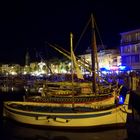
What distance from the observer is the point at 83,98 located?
31938mm

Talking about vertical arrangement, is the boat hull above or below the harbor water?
above

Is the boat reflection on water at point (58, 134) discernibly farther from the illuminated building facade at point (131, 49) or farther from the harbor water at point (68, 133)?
the illuminated building facade at point (131, 49)

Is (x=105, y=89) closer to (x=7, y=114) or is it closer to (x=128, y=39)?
(x=7, y=114)

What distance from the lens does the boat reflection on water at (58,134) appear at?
24516mm

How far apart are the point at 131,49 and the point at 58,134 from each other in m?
56.9

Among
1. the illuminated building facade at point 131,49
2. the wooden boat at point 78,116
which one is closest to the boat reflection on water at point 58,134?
the wooden boat at point 78,116

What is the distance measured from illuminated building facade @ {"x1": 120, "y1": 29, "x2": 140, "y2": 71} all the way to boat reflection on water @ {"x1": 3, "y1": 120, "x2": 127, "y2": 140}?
166 feet

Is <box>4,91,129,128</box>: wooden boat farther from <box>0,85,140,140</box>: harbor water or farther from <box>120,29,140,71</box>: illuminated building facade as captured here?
<box>120,29,140,71</box>: illuminated building facade

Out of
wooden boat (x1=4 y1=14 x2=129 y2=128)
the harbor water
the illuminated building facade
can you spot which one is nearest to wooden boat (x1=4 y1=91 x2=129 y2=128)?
wooden boat (x1=4 y1=14 x2=129 y2=128)

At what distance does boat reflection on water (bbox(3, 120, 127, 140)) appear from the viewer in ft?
80.4

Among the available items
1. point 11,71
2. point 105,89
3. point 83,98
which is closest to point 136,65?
point 105,89

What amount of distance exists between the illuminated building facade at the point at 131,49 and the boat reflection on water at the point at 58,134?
5069cm

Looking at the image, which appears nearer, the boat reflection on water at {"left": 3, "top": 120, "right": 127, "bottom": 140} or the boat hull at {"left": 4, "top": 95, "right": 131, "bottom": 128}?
the boat reflection on water at {"left": 3, "top": 120, "right": 127, "bottom": 140}

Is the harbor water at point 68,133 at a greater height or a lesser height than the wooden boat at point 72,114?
lesser
